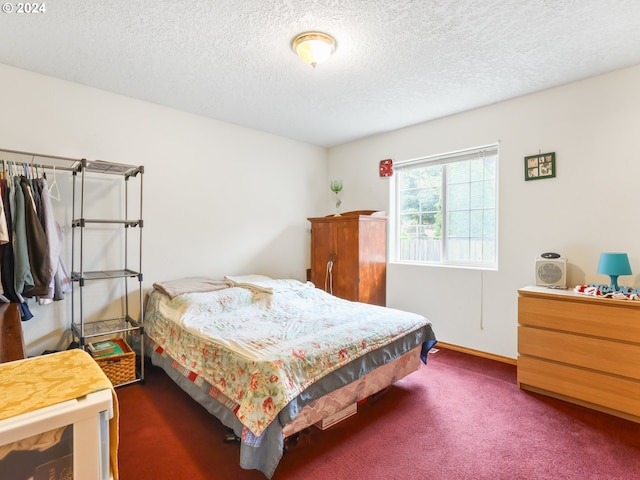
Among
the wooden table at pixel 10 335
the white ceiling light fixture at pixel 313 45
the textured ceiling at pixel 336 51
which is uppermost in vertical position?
the textured ceiling at pixel 336 51

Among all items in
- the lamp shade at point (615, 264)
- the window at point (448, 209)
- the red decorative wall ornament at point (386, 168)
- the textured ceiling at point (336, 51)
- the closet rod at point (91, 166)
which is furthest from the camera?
the red decorative wall ornament at point (386, 168)

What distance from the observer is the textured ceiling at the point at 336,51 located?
73.3 inches

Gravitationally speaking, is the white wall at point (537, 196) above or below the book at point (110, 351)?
above

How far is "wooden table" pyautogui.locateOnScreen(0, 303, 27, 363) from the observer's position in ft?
4.10

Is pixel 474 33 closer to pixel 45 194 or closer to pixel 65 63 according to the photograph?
pixel 65 63

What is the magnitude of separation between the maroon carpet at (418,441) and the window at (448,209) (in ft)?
4.75

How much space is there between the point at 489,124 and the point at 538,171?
2.19ft

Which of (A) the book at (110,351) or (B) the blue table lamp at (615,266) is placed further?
(A) the book at (110,351)

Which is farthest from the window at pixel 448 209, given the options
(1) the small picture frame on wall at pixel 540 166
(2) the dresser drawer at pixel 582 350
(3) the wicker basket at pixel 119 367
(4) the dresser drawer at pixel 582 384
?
(3) the wicker basket at pixel 119 367

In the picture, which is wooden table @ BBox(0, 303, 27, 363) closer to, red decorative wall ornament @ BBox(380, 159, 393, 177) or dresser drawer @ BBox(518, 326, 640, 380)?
dresser drawer @ BBox(518, 326, 640, 380)

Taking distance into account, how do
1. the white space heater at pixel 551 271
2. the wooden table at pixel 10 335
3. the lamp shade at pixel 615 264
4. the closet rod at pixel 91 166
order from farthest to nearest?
the white space heater at pixel 551 271
the closet rod at pixel 91 166
the lamp shade at pixel 615 264
the wooden table at pixel 10 335

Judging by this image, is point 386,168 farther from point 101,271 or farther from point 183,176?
point 101,271

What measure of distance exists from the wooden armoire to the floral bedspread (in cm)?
67

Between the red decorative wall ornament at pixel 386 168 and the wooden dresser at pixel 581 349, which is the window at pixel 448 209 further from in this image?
the wooden dresser at pixel 581 349
